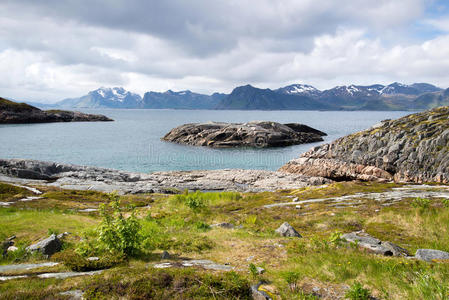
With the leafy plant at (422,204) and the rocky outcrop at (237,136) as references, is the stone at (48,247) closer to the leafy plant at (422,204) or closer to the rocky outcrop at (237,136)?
the leafy plant at (422,204)

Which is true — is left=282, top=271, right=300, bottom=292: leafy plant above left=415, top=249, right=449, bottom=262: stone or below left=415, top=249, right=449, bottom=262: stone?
above

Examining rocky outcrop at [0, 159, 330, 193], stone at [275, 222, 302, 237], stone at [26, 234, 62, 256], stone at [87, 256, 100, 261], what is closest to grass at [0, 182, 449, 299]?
stone at [87, 256, 100, 261]

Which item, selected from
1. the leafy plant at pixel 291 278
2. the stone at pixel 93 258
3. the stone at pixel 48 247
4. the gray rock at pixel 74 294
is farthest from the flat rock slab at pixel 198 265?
the stone at pixel 48 247

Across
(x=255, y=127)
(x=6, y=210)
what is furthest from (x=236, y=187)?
(x=255, y=127)

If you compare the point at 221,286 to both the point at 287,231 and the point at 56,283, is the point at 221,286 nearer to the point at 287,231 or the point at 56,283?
the point at 56,283

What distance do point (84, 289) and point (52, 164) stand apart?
60312 millimetres

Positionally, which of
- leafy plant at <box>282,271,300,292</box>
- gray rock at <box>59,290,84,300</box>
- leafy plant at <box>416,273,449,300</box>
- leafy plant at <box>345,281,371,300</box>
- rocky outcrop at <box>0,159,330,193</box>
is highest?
leafy plant at <box>416,273,449,300</box>

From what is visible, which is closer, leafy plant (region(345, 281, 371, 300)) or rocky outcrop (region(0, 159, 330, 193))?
leafy plant (region(345, 281, 371, 300))

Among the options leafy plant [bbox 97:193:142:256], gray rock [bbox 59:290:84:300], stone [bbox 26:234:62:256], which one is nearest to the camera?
gray rock [bbox 59:290:84:300]

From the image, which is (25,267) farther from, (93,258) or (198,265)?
(198,265)

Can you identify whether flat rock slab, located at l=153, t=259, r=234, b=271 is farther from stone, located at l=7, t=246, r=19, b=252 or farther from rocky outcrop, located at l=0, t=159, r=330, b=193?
rocky outcrop, located at l=0, t=159, r=330, b=193

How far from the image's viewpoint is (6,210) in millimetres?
18344

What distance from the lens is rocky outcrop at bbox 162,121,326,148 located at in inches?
4400

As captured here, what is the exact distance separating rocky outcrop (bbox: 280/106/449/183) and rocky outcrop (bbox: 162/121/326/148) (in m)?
46.3
